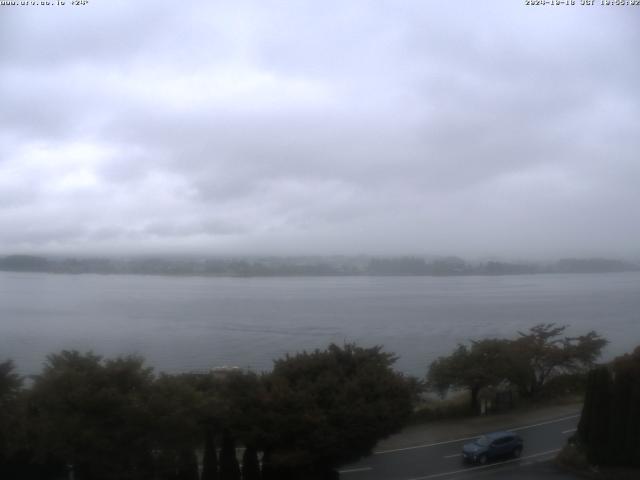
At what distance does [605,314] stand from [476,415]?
4128 centimetres

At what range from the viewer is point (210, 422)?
38.3ft

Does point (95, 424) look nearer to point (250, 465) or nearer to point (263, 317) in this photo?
point (250, 465)

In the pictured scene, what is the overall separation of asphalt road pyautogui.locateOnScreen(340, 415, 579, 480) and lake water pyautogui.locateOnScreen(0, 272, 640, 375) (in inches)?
599

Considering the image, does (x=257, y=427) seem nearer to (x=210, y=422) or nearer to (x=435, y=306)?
(x=210, y=422)

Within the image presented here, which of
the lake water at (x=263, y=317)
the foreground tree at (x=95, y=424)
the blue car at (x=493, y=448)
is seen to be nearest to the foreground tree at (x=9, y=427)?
the foreground tree at (x=95, y=424)

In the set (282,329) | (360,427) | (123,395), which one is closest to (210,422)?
(123,395)

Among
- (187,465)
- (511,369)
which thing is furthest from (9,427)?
(511,369)

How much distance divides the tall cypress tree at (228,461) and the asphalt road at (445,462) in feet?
8.89

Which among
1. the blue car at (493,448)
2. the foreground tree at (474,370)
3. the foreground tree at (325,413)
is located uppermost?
the foreground tree at (325,413)

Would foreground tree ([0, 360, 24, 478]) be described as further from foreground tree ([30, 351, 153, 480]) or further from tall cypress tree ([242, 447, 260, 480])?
tall cypress tree ([242, 447, 260, 480])

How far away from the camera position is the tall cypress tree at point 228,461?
1180cm

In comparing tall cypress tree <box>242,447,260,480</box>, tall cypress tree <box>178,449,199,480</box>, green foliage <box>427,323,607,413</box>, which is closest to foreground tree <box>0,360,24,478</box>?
tall cypress tree <box>178,449,199,480</box>

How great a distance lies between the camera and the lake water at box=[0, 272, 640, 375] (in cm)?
3638

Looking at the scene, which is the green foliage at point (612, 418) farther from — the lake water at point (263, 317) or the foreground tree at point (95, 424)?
the lake water at point (263, 317)
